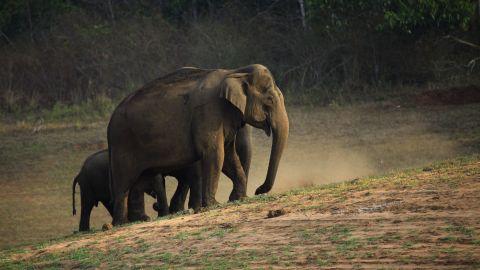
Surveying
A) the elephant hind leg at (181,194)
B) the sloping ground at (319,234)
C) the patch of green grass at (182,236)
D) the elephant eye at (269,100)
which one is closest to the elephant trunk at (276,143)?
the elephant eye at (269,100)

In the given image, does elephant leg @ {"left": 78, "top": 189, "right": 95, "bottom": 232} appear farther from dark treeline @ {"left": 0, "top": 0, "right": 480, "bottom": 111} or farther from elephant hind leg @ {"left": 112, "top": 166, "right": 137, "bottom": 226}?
dark treeline @ {"left": 0, "top": 0, "right": 480, "bottom": 111}

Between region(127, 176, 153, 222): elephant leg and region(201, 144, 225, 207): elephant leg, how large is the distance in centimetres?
144

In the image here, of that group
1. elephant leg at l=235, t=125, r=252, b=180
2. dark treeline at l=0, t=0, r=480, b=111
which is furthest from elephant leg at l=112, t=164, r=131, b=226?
dark treeline at l=0, t=0, r=480, b=111

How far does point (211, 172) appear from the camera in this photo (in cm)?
1430

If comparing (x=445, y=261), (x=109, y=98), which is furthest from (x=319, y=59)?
(x=445, y=261)

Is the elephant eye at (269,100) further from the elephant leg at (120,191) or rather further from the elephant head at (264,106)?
the elephant leg at (120,191)

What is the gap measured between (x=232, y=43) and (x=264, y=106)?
13656mm

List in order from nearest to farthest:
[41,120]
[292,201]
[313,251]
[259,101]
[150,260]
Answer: [313,251] → [150,260] → [292,201] → [259,101] → [41,120]

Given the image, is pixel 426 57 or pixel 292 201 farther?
pixel 426 57

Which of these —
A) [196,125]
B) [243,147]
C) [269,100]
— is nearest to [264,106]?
[269,100]

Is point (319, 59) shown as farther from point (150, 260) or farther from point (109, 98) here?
point (150, 260)

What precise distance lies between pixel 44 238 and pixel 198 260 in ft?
22.0

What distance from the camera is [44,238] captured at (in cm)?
1683

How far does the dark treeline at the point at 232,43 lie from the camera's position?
25.5 meters
